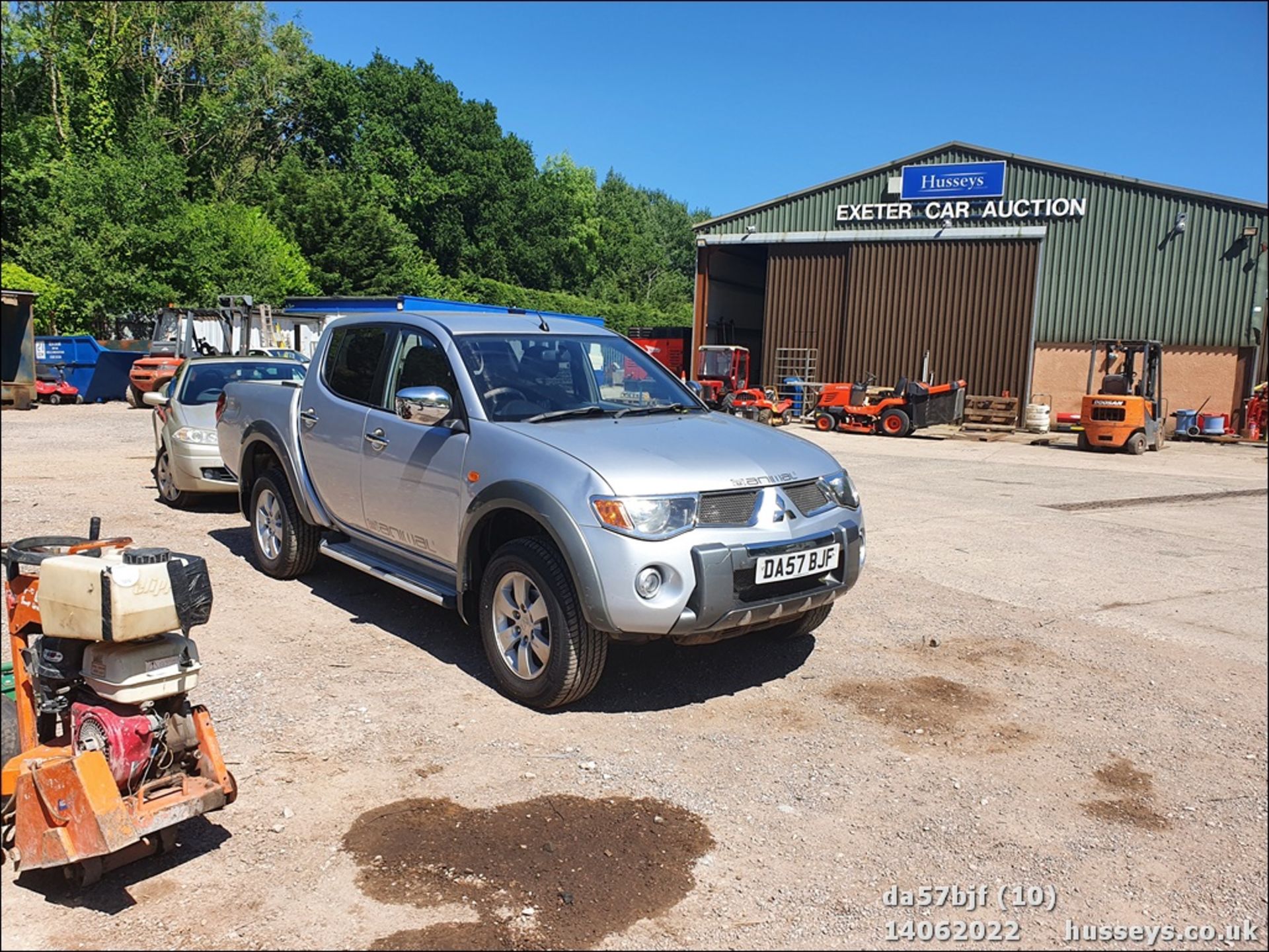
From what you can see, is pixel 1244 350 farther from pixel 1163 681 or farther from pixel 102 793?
pixel 102 793

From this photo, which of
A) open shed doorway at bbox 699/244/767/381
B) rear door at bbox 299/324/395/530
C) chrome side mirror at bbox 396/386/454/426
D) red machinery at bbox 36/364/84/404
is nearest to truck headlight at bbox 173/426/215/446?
rear door at bbox 299/324/395/530

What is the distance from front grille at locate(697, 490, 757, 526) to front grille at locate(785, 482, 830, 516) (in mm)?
247

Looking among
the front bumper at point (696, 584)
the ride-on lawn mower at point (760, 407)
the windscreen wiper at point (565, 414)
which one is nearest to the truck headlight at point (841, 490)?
the front bumper at point (696, 584)

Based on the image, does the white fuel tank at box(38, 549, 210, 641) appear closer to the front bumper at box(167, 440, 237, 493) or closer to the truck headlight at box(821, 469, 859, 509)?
the truck headlight at box(821, 469, 859, 509)

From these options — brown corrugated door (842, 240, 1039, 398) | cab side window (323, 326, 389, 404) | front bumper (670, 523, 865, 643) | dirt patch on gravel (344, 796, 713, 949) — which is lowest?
dirt patch on gravel (344, 796, 713, 949)

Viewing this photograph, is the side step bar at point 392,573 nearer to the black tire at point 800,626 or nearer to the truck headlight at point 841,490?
the black tire at point 800,626

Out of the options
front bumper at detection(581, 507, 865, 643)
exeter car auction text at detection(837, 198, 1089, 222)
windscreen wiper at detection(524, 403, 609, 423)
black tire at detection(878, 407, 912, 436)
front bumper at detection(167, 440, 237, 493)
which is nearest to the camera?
front bumper at detection(581, 507, 865, 643)

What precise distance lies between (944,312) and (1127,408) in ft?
28.7

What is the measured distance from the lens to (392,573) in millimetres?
5562

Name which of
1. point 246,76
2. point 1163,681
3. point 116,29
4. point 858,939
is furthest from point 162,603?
point 246,76

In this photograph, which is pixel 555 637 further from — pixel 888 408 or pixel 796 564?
pixel 888 408

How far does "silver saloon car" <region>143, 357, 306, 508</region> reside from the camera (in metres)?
9.48

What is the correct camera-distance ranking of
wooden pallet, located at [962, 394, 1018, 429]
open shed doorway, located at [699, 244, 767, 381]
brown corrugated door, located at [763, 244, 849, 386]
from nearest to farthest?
1. wooden pallet, located at [962, 394, 1018, 429]
2. brown corrugated door, located at [763, 244, 849, 386]
3. open shed doorway, located at [699, 244, 767, 381]

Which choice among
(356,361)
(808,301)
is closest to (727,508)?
(356,361)
